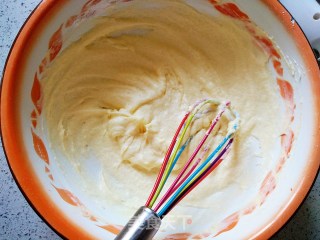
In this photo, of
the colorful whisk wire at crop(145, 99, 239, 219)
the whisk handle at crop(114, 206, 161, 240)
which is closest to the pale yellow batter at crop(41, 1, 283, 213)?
the colorful whisk wire at crop(145, 99, 239, 219)

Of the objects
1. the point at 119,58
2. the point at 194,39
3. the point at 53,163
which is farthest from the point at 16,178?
the point at 194,39

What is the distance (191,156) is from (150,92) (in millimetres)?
170

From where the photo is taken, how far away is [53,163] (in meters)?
0.77

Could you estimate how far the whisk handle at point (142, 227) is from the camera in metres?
0.66

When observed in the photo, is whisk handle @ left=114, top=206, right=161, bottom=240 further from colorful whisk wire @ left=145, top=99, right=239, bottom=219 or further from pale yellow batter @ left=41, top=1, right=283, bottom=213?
pale yellow batter @ left=41, top=1, right=283, bottom=213

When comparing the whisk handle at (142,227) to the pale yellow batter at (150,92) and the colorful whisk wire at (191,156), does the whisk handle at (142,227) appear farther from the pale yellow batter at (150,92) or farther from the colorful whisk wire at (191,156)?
the pale yellow batter at (150,92)

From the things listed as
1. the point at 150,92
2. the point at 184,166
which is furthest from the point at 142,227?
the point at 150,92

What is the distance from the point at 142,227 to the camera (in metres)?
0.67

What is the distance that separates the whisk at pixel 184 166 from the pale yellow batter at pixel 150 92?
0.02 meters

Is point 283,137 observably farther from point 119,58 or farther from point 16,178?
point 16,178

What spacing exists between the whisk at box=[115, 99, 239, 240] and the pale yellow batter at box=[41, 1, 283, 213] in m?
0.02

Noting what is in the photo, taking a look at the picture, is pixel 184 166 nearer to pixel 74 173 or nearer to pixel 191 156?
pixel 191 156

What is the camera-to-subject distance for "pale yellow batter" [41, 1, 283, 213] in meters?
0.84

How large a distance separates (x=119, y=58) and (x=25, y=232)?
0.40 meters
